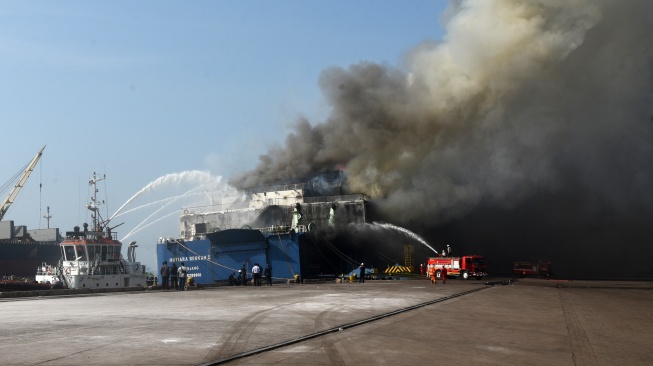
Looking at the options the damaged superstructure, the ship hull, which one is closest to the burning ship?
the ship hull

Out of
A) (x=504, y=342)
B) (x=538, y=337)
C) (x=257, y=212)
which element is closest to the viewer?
(x=504, y=342)

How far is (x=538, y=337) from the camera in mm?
16969

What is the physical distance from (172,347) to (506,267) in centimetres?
6205

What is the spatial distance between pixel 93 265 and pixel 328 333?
3549cm

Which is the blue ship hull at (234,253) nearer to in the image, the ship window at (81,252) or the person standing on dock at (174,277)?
the ship window at (81,252)

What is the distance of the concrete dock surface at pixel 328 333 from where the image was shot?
12.9 metres

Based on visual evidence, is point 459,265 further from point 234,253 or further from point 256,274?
point 234,253

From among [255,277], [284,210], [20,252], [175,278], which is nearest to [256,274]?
[255,277]

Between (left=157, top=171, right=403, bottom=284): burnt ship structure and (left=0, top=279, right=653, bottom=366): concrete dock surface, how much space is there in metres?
25.3

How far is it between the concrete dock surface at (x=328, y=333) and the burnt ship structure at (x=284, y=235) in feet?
83.1

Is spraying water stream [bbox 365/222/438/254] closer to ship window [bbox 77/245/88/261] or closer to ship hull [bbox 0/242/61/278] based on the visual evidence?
ship window [bbox 77/245/88/261]

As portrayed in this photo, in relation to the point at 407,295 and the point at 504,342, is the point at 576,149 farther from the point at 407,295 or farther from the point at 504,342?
the point at 504,342

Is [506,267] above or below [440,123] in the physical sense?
below

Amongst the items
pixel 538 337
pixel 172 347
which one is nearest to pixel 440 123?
pixel 538 337
